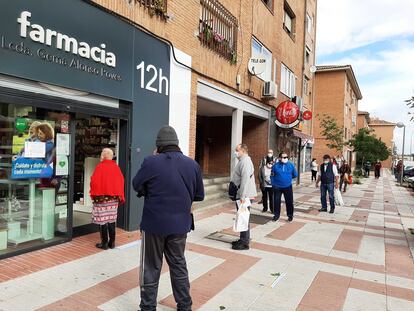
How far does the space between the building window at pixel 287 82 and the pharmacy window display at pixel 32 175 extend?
13193 millimetres

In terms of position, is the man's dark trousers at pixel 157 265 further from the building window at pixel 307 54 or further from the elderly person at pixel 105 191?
the building window at pixel 307 54

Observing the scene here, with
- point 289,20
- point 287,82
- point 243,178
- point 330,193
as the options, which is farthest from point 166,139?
point 289,20

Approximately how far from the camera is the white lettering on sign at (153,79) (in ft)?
23.7

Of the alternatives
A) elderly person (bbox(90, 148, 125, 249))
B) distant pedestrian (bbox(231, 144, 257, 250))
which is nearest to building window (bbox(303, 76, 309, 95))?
distant pedestrian (bbox(231, 144, 257, 250))

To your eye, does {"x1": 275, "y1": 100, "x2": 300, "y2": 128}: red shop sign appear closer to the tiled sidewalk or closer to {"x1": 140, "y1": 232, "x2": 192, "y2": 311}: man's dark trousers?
the tiled sidewalk

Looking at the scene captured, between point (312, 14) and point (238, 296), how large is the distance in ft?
82.1

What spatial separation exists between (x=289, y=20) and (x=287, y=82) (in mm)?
3357

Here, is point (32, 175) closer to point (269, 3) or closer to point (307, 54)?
point (269, 3)

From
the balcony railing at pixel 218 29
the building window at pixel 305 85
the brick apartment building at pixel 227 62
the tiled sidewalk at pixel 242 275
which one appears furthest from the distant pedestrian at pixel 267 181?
the building window at pixel 305 85

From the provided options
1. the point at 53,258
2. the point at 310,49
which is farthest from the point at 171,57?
the point at 310,49

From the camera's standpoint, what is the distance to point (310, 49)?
25125 millimetres

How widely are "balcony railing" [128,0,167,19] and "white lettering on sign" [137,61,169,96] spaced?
3.62ft

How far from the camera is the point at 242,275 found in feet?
16.6

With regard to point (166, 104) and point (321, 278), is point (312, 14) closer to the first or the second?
point (166, 104)
